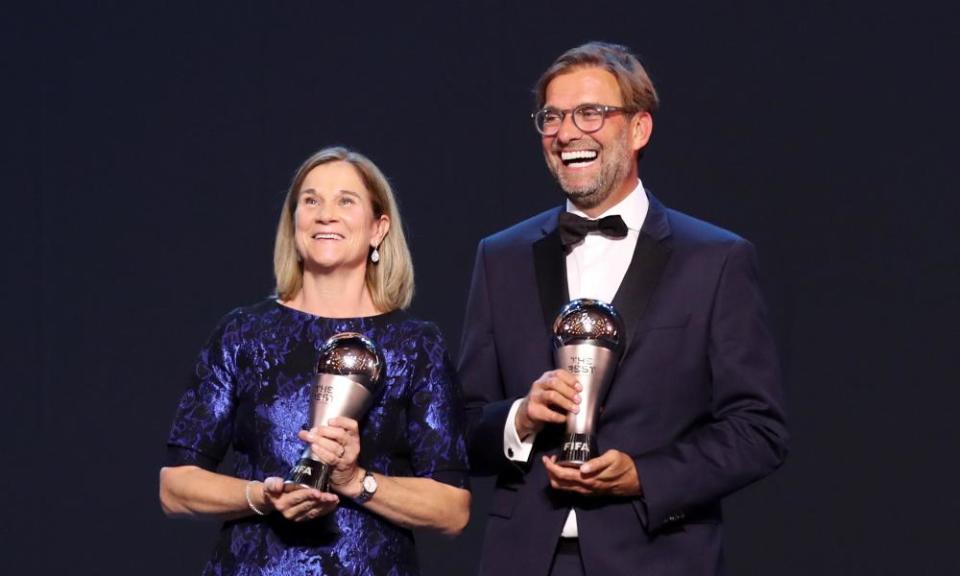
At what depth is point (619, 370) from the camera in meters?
2.89

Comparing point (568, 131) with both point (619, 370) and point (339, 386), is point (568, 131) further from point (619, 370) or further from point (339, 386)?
point (339, 386)

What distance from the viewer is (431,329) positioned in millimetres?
2984

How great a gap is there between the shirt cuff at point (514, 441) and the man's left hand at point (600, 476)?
0.38 feet

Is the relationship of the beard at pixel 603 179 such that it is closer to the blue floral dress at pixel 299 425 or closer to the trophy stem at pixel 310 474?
the blue floral dress at pixel 299 425

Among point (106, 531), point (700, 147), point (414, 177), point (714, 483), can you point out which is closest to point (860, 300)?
point (700, 147)

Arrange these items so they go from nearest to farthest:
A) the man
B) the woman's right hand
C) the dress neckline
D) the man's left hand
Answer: the woman's right hand < the man's left hand < the man < the dress neckline

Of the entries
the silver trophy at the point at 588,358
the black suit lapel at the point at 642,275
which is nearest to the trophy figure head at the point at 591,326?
the silver trophy at the point at 588,358

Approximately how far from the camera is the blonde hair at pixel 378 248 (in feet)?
9.78

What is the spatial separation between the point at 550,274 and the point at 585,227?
0.12 metres

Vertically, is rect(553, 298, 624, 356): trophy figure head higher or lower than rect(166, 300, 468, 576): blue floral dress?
higher

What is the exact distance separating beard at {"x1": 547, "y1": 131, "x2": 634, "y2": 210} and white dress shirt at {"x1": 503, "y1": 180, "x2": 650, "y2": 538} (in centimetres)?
4

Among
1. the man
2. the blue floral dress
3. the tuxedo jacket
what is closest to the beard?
Answer: the man

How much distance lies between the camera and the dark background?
14.6 feet

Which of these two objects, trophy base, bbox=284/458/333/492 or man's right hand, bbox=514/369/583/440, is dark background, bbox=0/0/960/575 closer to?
man's right hand, bbox=514/369/583/440
